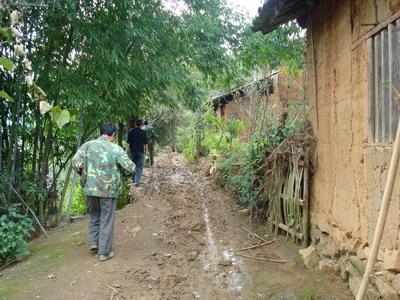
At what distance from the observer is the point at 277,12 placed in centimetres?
445

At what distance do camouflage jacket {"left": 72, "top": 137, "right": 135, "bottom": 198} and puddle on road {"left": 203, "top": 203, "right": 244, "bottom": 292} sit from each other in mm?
1530

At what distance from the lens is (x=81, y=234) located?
612 cm

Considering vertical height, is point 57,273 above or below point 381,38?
below

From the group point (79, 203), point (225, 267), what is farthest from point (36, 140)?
point (79, 203)

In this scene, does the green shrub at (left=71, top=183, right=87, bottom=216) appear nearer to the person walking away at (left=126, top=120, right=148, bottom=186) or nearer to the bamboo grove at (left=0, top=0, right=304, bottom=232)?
the person walking away at (left=126, top=120, right=148, bottom=186)

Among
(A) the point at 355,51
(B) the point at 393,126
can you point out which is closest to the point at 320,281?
(B) the point at 393,126

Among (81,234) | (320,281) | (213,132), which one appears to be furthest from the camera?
(213,132)

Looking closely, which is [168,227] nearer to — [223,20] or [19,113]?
[19,113]

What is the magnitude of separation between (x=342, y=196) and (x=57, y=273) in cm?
342

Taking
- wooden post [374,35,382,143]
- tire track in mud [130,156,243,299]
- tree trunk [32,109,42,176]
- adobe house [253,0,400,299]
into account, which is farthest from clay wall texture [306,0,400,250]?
tree trunk [32,109,42,176]

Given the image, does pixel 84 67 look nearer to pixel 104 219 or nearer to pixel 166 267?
pixel 104 219

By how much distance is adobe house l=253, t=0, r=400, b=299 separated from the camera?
3088 millimetres

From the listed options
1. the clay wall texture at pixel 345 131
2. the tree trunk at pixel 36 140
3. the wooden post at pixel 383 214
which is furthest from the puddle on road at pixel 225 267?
the tree trunk at pixel 36 140

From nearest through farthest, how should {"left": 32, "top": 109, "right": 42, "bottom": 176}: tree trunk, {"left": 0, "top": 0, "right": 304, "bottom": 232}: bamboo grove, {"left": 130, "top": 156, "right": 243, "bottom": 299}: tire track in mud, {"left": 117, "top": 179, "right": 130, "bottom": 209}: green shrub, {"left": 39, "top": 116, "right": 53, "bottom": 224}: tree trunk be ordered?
{"left": 130, "top": 156, "right": 243, "bottom": 299}: tire track in mud
{"left": 0, "top": 0, "right": 304, "bottom": 232}: bamboo grove
{"left": 32, "top": 109, "right": 42, "bottom": 176}: tree trunk
{"left": 39, "top": 116, "right": 53, "bottom": 224}: tree trunk
{"left": 117, "top": 179, "right": 130, "bottom": 209}: green shrub
